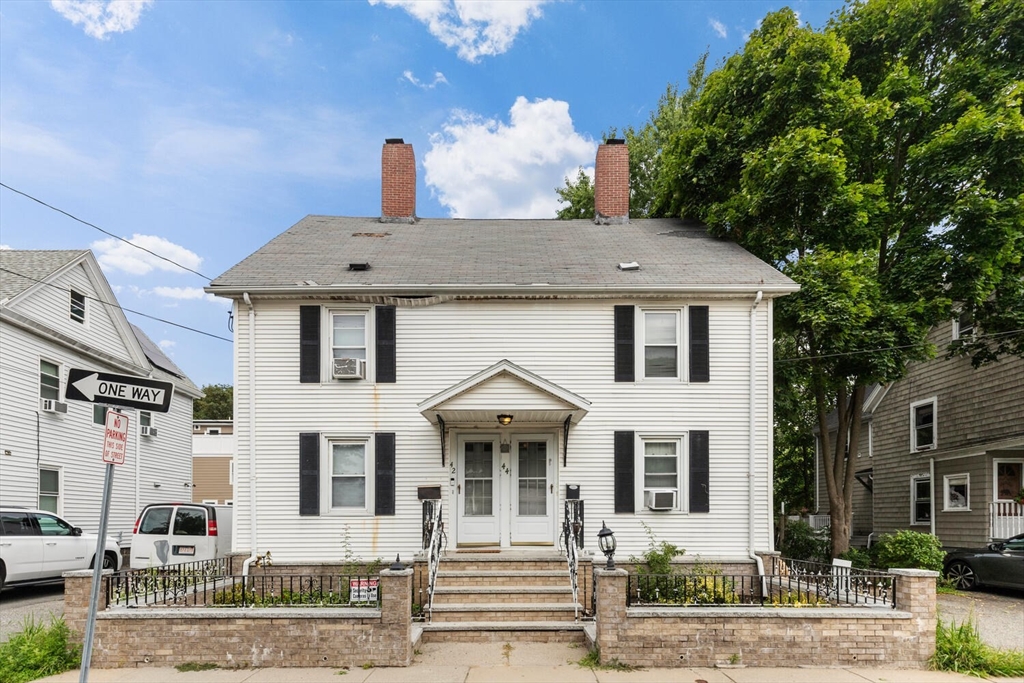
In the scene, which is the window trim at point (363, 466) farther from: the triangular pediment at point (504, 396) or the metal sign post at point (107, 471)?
the metal sign post at point (107, 471)

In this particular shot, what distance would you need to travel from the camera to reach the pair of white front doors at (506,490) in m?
12.4

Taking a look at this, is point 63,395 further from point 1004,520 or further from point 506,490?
point 1004,520

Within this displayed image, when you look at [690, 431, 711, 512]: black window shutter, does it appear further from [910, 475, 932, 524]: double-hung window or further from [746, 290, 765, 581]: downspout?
[910, 475, 932, 524]: double-hung window

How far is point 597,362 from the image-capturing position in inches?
498

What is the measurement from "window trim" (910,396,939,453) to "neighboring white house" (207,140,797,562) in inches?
401

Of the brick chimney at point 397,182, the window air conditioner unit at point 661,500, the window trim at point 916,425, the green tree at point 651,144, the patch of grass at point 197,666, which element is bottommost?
the patch of grass at point 197,666

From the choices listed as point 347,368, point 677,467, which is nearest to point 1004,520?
point 677,467

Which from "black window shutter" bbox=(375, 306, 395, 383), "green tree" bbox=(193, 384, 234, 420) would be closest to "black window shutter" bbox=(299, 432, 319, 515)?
"black window shutter" bbox=(375, 306, 395, 383)

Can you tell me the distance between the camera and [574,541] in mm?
10336

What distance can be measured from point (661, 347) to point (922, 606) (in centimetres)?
595

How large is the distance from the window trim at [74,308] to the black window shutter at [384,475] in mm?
11943

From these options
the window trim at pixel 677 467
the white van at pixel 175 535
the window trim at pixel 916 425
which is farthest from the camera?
the window trim at pixel 916 425

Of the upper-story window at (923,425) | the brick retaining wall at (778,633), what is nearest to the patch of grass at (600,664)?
the brick retaining wall at (778,633)

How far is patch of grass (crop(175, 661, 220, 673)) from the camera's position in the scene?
318 inches
